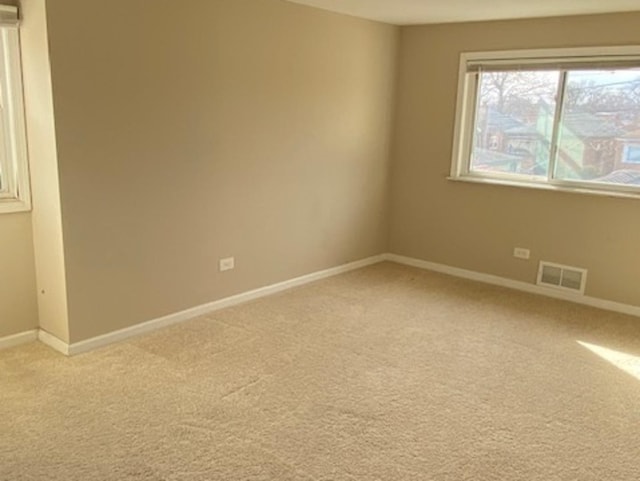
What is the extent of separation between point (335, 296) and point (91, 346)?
1.91 meters

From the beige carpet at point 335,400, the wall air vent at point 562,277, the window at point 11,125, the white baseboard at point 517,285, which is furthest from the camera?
the wall air vent at point 562,277

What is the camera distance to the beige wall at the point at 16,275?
3312mm

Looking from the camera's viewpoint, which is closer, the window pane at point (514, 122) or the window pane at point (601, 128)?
the window pane at point (601, 128)

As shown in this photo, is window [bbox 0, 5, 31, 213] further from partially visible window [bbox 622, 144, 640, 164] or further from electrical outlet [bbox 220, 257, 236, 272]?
partially visible window [bbox 622, 144, 640, 164]

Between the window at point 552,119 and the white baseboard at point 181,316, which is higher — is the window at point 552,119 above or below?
above

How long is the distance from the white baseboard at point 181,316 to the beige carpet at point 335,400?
8cm

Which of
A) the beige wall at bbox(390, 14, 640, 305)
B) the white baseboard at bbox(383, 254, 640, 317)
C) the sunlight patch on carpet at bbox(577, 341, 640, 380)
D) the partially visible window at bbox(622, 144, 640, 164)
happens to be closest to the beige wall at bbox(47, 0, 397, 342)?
the beige wall at bbox(390, 14, 640, 305)

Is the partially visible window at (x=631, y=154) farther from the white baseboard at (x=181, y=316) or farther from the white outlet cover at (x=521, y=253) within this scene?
the white baseboard at (x=181, y=316)

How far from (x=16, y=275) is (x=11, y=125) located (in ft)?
2.91

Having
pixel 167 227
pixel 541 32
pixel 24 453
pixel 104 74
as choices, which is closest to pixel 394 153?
pixel 541 32

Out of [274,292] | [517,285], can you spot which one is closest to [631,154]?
[517,285]

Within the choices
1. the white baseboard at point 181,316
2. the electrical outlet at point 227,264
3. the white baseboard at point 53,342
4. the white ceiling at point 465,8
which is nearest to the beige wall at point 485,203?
the white ceiling at point 465,8

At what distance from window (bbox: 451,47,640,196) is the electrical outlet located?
226 centimetres

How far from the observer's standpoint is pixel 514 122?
4863 millimetres
